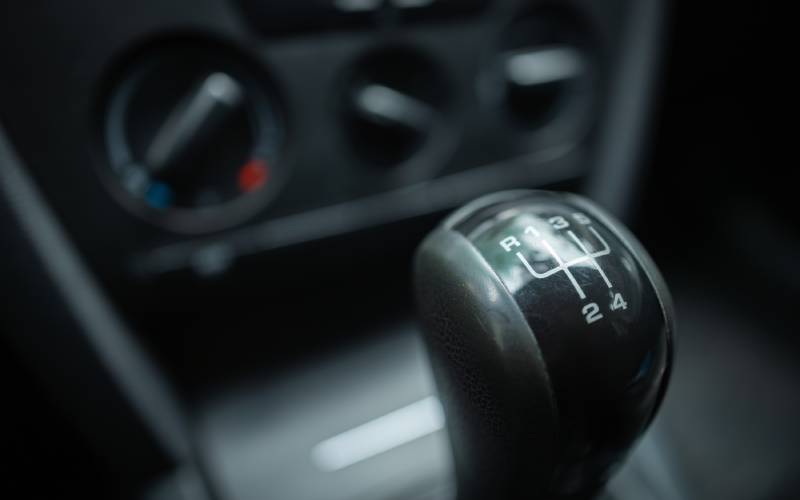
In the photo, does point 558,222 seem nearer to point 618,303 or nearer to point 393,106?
point 618,303

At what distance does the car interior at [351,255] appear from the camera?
294 mm

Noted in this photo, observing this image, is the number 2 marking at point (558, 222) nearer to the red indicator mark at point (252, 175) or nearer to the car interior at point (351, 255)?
the car interior at point (351, 255)

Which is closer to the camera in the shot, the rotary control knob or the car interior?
the car interior

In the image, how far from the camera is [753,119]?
0.90 meters

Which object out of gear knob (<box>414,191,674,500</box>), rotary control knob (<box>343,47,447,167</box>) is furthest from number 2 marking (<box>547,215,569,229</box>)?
rotary control knob (<box>343,47,447,167</box>)

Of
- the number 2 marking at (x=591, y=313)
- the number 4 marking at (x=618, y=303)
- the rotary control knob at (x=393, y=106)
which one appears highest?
the rotary control knob at (x=393, y=106)

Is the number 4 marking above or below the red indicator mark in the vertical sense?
below

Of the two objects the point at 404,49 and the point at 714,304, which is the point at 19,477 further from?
the point at 714,304

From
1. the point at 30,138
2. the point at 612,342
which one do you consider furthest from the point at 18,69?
the point at 612,342

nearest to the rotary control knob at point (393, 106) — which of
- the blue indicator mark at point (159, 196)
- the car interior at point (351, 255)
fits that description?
the car interior at point (351, 255)

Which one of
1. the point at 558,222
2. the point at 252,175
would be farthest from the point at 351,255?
the point at 558,222

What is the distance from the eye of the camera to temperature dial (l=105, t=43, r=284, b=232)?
0.51 metres

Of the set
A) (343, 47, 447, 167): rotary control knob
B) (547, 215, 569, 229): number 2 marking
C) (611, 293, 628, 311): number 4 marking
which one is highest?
(343, 47, 447, 167): rotary control knob

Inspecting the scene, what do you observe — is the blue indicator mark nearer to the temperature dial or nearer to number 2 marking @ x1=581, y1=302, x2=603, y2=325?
the temperature dial
